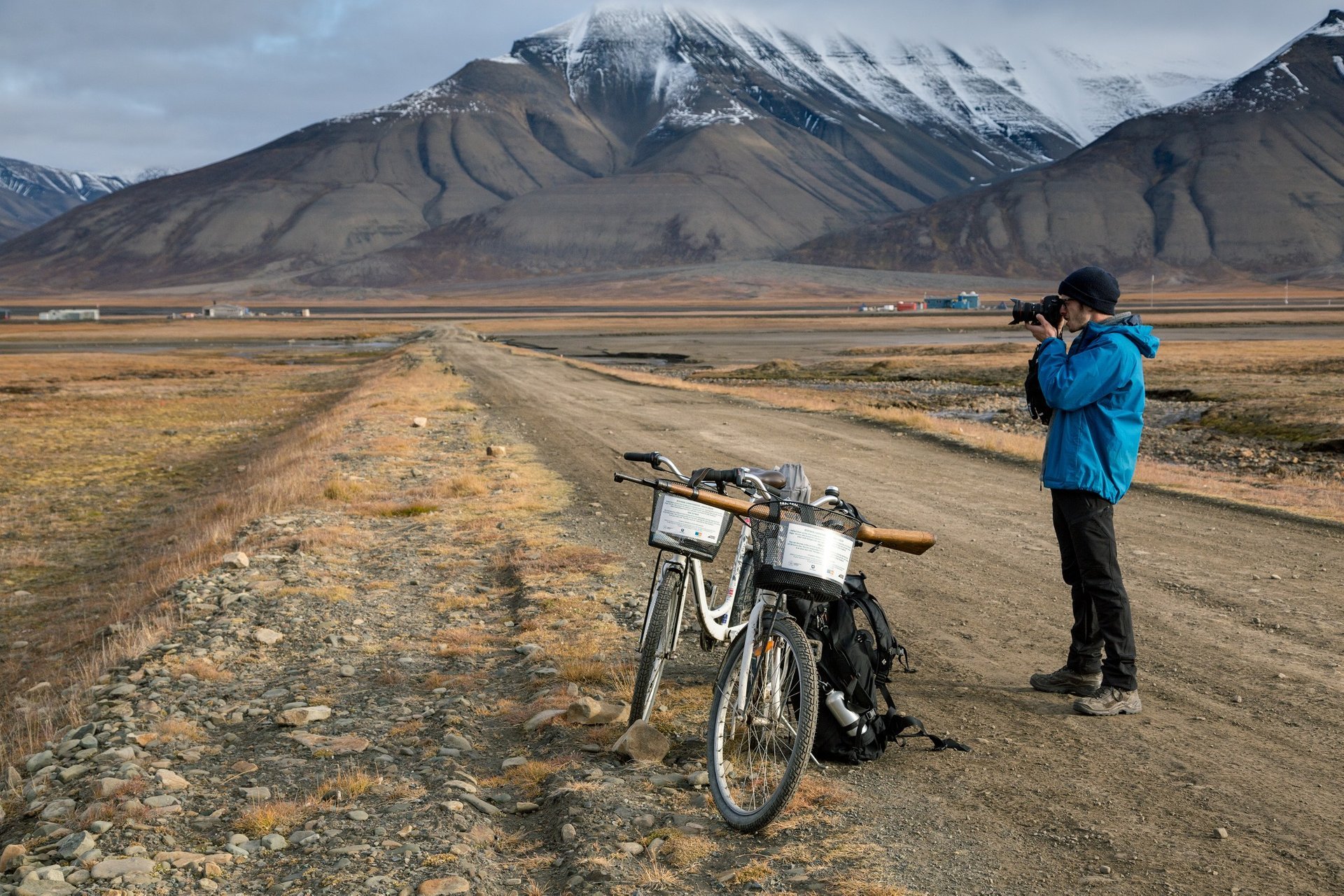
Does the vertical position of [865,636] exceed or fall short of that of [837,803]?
it exceeds it

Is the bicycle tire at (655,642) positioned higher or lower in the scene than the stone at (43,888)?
higher

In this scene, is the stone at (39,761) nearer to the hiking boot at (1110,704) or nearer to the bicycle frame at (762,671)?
the bicycle frame at (762,671)

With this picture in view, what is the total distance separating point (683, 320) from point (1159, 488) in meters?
108

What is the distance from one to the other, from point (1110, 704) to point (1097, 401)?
1803 mm

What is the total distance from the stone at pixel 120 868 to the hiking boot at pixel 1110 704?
510 cm

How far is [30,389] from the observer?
45375 mm

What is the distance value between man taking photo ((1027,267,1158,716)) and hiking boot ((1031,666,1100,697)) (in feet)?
0.45

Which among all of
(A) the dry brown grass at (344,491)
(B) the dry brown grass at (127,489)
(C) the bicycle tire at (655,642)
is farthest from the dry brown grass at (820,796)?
(A) the dry brown grass at (344,491)

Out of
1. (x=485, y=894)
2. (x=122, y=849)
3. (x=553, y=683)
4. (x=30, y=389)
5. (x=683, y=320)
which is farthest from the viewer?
(x=683, y=320)

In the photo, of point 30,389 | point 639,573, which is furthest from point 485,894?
point 30,389

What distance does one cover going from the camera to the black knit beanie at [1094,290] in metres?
6.63

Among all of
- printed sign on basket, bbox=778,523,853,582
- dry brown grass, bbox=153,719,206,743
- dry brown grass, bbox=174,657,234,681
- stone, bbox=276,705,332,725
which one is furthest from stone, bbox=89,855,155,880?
printed sign on basket, bbox=778,523,853,582

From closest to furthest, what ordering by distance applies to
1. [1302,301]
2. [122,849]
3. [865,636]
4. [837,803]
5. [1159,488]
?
[122,849], [837,803], [865,636], [1159,488], [1302,301]

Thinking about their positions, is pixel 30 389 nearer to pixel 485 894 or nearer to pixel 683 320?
pixel 485 894
